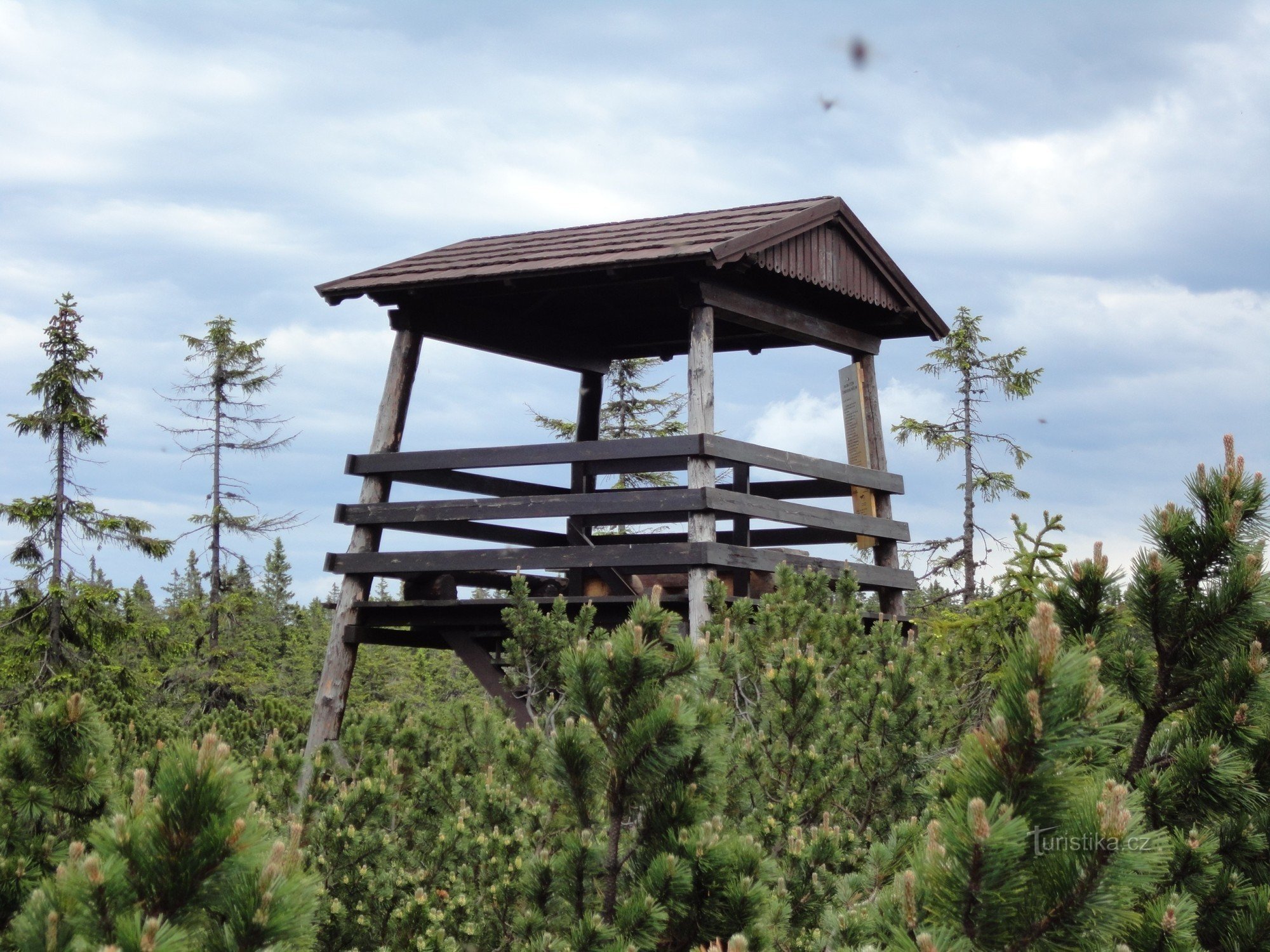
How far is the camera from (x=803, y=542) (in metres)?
13.0

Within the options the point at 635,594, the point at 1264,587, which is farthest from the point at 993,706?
the point at 635,594

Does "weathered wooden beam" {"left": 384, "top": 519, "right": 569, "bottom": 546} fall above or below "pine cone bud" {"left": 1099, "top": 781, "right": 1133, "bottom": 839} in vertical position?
above

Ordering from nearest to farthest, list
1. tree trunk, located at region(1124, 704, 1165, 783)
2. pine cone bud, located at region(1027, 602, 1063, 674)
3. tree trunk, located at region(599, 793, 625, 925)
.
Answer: pine cone bud, located at region(1027, 602, 1063, 674) → tree trunk, located at region(599, 793, 625, 925) → tree trunk, located at region(1124, 704, 1165, 783)

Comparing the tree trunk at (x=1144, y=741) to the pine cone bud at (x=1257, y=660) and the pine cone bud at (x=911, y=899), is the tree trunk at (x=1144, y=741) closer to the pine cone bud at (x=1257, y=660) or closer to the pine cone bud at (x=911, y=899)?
the pine cone bud at (x=1257, y=660)

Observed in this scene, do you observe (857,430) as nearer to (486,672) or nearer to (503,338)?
(503,338)

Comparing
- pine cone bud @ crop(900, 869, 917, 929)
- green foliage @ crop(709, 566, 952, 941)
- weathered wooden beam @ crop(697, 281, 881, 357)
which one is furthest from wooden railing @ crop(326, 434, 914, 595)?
pine cone bud @ crop(900, 869, 917, 929)

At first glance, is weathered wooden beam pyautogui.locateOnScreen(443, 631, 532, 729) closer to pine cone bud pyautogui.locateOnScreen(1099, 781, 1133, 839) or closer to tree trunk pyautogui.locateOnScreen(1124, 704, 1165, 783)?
tree trunk pyautogui.locateOnScreen(1124, 704, 1165, 783)

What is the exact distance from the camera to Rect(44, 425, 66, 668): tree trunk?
2083cm

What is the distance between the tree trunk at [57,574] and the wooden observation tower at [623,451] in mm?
10364

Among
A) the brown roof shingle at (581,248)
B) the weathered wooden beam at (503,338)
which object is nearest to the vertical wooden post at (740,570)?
the brown roof shingle at (581,248)

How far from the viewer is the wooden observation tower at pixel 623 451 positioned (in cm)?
1090

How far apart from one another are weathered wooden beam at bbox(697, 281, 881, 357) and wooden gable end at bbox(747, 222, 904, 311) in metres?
0.39

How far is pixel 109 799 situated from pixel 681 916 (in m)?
2.03

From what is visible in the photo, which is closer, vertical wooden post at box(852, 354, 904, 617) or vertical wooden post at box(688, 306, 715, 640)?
vertical wooden post at box(688, 306, 715, 640)
